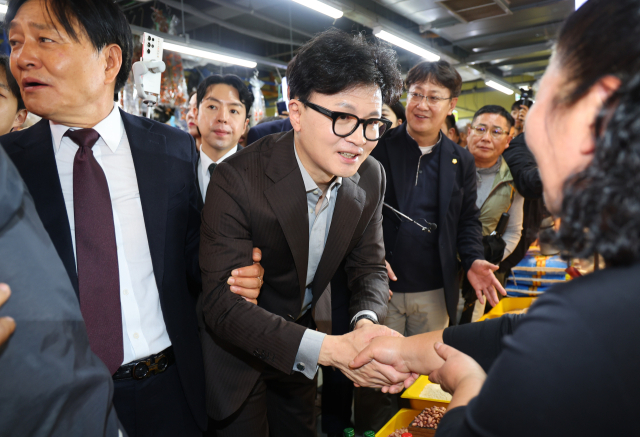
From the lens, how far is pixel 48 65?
1185 millimetres

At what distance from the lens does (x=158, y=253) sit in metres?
1.30

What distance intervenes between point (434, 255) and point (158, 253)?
1688mm

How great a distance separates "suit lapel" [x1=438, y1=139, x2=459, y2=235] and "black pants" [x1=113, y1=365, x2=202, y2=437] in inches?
64.7

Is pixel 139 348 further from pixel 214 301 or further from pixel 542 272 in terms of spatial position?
pixel 542 272

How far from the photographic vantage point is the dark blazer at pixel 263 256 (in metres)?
1.40

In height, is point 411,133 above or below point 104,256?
above

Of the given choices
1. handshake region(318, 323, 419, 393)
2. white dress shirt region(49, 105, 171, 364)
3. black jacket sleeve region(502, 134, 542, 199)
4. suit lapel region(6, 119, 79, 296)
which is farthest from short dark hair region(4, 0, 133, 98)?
black jacket sleeve region(502, 134, 542, 199)

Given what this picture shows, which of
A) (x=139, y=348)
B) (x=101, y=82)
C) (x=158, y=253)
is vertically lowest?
(x=139, y=348)

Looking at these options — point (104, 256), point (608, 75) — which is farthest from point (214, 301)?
point (608, 75)

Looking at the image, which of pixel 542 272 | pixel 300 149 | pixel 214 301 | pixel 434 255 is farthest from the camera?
pixel 542 272

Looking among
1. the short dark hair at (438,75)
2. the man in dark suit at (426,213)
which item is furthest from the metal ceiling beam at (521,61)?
the man in dark suit at (426,213)

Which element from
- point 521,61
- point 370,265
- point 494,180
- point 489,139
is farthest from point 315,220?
point 521,61

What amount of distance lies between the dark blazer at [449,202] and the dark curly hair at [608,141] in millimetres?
1855

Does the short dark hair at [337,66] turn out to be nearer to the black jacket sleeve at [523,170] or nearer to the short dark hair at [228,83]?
the short dark hair at [228,83]
